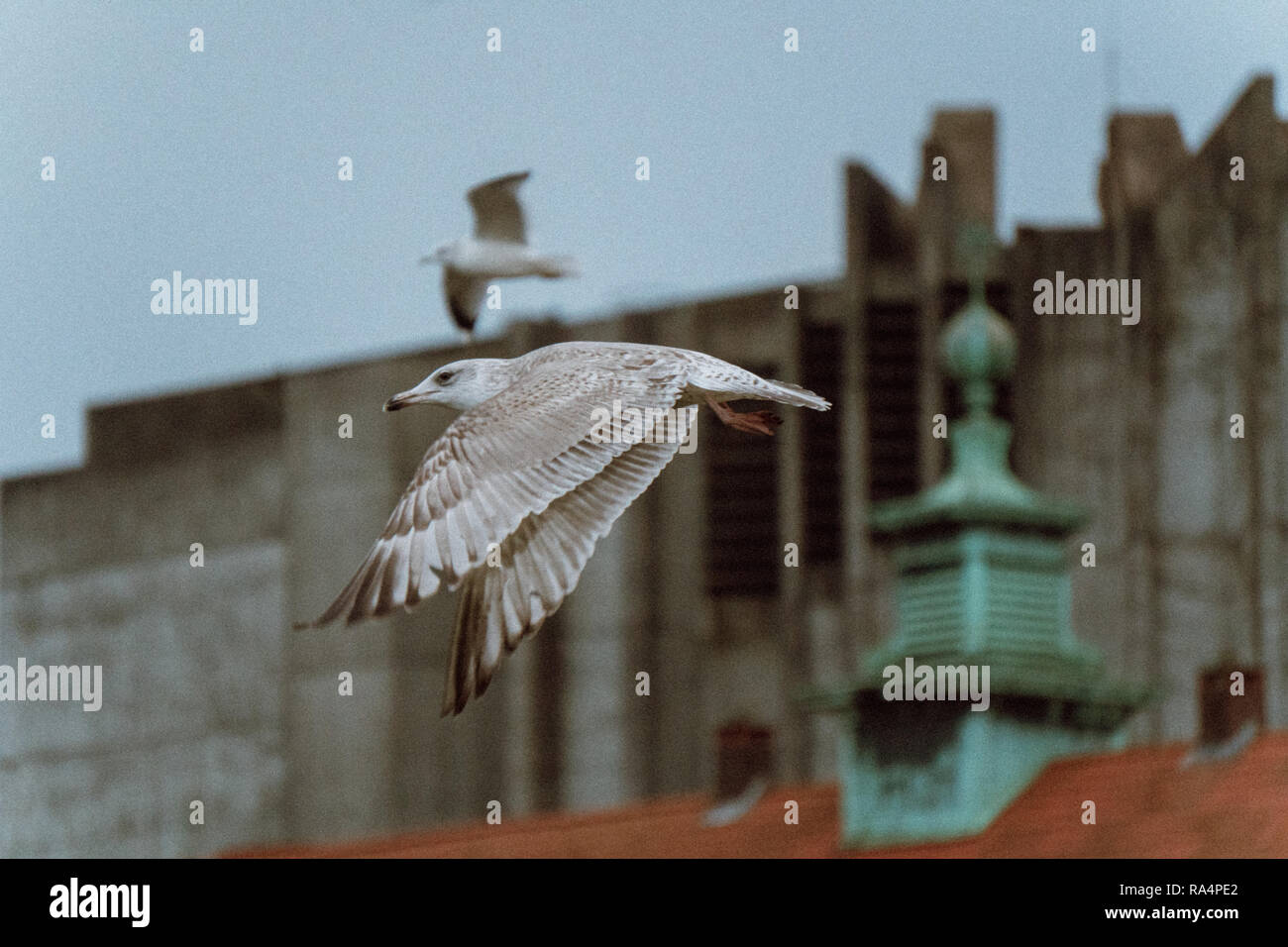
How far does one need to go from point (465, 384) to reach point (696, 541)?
60.3ft

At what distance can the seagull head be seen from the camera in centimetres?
1524

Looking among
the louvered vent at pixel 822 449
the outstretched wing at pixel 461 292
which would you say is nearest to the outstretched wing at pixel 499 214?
the outstretched wing at pixel 461 292

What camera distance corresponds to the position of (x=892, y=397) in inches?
1334

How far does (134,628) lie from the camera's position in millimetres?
36656

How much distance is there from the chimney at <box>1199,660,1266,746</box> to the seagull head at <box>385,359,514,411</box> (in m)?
11.4

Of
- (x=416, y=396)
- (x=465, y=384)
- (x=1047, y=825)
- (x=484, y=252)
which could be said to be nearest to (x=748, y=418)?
(x=465, y=384)

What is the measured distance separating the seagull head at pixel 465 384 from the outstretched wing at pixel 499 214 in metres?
7.54

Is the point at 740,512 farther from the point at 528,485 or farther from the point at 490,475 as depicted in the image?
the point at 528,485

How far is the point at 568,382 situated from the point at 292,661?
20.9 m
